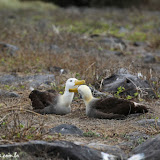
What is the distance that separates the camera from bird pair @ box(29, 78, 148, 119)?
5777 mm

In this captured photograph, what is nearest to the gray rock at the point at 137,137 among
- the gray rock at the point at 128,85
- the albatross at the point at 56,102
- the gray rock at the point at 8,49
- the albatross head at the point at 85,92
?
the albatross head at the point at 85,92

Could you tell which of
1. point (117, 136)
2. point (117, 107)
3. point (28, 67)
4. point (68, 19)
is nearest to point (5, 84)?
point (28, 67)

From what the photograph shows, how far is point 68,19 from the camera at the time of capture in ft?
70.5

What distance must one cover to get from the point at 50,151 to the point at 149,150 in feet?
3.35

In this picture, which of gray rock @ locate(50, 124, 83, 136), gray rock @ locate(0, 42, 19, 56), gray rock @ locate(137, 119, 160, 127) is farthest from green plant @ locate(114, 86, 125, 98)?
gray rock @ locate(0, 42, 19, 56)

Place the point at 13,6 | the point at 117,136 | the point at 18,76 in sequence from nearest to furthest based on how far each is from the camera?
the point at 117,136
the point at 18,76
the point at 13,6

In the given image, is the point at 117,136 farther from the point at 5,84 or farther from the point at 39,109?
the point at 5,84

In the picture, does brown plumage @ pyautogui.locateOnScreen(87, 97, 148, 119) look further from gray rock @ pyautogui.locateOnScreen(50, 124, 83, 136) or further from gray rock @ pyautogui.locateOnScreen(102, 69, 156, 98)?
gray rock @ pyautogui.locateOnScreen(102, 69, 156, 98)

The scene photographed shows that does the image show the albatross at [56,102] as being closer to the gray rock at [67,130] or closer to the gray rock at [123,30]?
the gray rock at [67,130]

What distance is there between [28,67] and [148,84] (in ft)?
11.6

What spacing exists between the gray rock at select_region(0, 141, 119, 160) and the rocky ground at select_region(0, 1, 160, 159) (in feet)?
0.40

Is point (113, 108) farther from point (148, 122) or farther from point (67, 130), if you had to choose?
point (67, 130)

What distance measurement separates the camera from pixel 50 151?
4.01 metres

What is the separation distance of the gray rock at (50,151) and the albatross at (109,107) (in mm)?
1763
